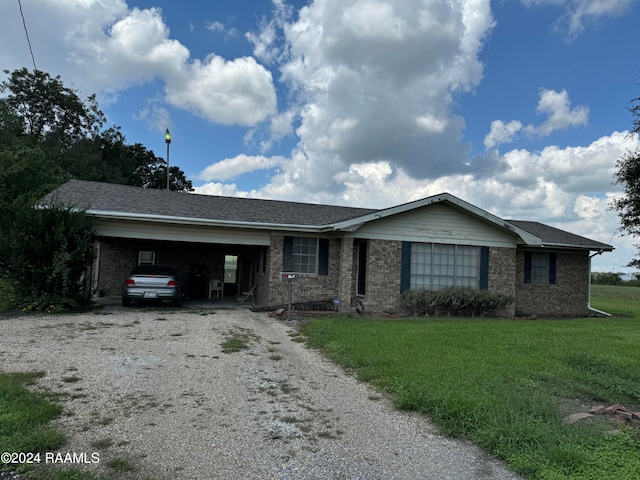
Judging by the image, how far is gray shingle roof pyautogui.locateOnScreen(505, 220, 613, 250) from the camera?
16766 millimetres

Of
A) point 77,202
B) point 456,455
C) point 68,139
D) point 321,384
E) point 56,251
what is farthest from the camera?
point 68,139

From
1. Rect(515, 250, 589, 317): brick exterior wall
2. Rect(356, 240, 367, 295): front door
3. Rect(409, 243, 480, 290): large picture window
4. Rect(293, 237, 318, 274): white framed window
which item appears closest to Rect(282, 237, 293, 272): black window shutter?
Rect(293, 237, 318, 274): white framed window

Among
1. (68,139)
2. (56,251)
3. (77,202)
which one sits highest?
(68,139)

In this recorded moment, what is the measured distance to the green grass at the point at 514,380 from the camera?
4.03m

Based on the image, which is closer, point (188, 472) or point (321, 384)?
point (188, 472)

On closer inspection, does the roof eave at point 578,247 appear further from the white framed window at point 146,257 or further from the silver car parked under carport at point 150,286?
the white framed window at point 146,257

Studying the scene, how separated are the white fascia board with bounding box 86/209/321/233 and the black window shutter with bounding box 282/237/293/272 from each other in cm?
50

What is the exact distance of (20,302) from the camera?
11922mm

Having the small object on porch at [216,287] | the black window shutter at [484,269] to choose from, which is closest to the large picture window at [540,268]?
the black window shutter at [484,269]

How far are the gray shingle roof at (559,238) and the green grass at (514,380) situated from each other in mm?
5616

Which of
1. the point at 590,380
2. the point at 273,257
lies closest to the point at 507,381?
the point at 590,380

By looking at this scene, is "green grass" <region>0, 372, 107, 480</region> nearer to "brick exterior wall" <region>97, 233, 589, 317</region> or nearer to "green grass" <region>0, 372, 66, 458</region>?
"green grass" <region>0, 372, 66, 458</region>

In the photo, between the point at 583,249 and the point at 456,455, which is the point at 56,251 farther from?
the point at 583,249

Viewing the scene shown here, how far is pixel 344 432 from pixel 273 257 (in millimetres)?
10010
